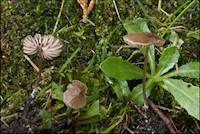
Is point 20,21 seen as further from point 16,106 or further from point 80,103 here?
point 80,103

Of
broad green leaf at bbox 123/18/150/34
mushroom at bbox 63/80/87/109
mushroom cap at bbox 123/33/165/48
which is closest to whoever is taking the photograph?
mushroom cap at bbox 123/33/165/48

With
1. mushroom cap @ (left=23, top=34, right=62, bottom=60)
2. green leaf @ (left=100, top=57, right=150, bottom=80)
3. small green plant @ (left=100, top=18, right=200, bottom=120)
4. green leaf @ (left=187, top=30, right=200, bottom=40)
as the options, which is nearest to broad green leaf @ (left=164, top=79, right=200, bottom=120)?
small green plant @ (left=100, top=18, right=200, bottom=120)

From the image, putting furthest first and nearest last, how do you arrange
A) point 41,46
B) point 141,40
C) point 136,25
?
point 136,25, point 41,46, point 141,40

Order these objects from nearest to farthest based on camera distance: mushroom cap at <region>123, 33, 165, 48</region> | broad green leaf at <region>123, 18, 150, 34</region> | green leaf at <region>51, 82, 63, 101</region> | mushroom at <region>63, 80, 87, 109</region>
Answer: mushroom cap at <region>123, 33, 165, 48</region> < mushroom at <region>63, 80, 87, 109</region> < green leaf at <region>51, 82, 63, 101</region> < broad green leaf at <region>123, 18, 150, 34</region>

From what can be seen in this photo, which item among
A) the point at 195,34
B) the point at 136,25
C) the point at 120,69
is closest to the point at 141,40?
the point at 120,69

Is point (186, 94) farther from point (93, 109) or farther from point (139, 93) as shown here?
point (93, 109)

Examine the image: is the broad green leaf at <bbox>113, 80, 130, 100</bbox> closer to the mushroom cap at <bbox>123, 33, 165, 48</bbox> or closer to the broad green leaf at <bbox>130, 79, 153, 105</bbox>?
the broad green leaf at <bbox>130, 79, 153, 105</bbox>
